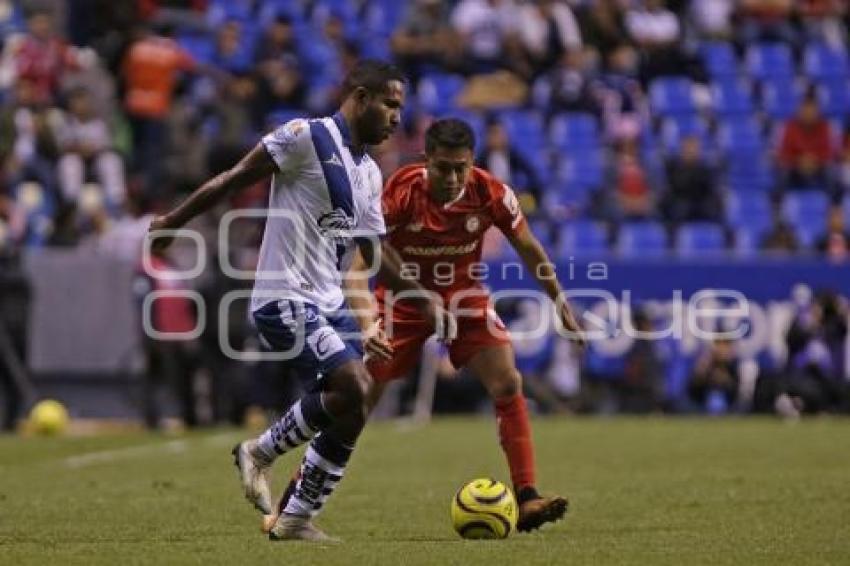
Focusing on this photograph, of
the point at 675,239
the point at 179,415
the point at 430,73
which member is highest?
the point at 430,73

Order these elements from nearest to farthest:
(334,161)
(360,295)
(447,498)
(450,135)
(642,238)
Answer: (334,161)
(360,295)
(450,135)
(447,498)
(642,238)

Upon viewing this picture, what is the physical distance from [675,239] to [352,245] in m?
14.6

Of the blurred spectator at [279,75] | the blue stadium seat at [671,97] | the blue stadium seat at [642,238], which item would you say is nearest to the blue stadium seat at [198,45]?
the blurred spectator at [279,75]

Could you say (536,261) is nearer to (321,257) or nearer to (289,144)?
(321,257)

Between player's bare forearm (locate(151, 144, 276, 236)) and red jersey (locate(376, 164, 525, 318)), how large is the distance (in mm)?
1720

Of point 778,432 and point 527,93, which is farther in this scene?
point 527,93

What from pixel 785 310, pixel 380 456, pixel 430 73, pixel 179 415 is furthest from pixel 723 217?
pixel 380 456

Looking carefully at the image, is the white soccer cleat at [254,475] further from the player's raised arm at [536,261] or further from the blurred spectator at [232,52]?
the blurred spectator at [232,52]

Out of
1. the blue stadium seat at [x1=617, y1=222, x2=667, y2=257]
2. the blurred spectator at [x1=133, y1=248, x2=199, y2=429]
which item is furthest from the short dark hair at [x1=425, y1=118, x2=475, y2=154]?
the blue stadium seat at [x1=617, y1=222, x2=667, y2=257]

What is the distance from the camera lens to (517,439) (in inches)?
419

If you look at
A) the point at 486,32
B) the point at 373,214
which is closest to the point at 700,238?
the point at 486,32

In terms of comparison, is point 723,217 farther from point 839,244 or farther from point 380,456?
point 380,456

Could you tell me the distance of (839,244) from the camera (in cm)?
2267

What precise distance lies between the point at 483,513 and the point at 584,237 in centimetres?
1403
